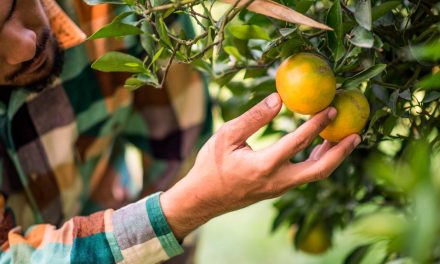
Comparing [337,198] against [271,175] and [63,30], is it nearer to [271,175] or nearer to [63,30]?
[271,175]

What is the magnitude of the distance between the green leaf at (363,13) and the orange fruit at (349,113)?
0.11 meters

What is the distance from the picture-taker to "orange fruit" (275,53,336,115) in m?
0.81

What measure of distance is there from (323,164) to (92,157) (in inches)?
36.2

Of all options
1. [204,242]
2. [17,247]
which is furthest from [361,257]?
[204,242]

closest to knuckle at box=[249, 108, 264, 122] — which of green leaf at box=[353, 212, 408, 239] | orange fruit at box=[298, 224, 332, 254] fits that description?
green leaf at box=[353, 212, 408, 239]

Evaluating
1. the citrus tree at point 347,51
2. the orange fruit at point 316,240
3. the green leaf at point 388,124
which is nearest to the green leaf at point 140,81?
the citrus tree at point 347,51

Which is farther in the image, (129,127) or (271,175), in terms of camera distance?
(129,127)

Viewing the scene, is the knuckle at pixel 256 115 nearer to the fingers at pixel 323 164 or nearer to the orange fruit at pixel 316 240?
the fingers at pixel 323 164

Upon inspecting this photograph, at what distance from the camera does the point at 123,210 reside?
41.3 inches

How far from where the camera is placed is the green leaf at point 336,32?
32.0 inches

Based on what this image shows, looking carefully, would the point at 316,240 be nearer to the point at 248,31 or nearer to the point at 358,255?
the point at 358,255

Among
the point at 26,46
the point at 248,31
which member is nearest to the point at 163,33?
the point at 248,31

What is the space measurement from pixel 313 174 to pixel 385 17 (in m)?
0.24

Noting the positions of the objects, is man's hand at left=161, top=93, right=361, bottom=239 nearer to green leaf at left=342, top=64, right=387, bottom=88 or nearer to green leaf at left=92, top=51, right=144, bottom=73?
green leaf at left=342, top=64, right=387, bottom=88
